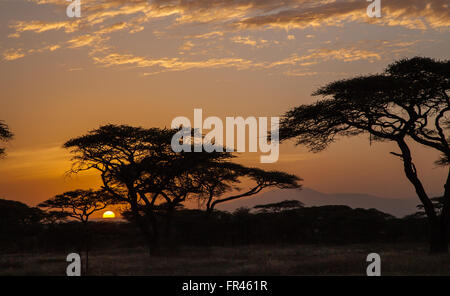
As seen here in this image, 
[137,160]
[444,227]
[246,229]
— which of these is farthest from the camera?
[246,229]

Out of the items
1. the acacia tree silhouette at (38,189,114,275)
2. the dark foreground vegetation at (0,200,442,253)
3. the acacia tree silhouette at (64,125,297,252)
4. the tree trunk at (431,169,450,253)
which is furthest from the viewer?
the dark foreground vegetation at (0,200,442,253)

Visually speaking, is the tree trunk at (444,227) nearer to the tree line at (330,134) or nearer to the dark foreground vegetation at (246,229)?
the tree line at (330,134)

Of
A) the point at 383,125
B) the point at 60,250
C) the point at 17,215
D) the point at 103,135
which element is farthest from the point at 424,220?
the point at 17,215

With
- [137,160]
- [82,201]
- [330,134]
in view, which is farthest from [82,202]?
[330,134]

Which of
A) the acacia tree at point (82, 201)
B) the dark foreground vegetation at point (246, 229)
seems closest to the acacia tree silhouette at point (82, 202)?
the acacia tree at point (82, 201)

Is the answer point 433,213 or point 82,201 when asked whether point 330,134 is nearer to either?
point 433,213

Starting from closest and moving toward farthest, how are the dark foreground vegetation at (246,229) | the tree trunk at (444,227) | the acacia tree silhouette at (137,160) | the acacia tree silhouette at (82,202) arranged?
the tree trunk at (444,227)
the acacia tree silhouette at (137,160)
the acacia tree silhouette at (82,202)
the dark foreground vegetation at (246,229)

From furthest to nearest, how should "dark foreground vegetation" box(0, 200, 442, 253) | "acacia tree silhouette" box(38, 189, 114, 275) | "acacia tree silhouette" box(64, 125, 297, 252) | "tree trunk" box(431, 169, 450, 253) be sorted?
"dark foreground vegetation" box(0, 200, 442, 253), "acacia tree silhouette" box(38, 189, 114, 275), "acacia tree silhouette" box(64, 125, 297, 252), "tree trunk" box(431, 169, 450, 253)

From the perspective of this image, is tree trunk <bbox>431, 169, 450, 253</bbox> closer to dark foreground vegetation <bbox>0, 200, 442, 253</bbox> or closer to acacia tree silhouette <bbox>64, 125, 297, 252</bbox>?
acacia tree silhouette <bbox>64, 125, 297, 252</bbox>

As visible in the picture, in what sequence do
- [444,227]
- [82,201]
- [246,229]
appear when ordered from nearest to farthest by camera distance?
[444,227]
[82,201]
[246,229]

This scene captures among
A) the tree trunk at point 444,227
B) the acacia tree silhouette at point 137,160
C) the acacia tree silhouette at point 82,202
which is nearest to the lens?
the tree trunk at point 444,227

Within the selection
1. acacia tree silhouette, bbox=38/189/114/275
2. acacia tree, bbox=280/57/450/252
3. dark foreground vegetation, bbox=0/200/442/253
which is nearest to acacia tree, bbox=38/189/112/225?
acacia tree silhouette, bbox=38/189/114/275

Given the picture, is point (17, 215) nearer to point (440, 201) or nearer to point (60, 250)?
point (60, 250)
